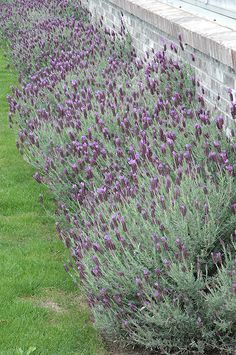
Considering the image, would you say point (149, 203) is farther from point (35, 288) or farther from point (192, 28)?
point (192, 28)

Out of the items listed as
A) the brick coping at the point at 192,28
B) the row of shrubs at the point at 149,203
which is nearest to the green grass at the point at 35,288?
the row of shrubs at the point at 149,203

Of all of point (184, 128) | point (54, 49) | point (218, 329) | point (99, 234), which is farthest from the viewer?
point (54, 49)

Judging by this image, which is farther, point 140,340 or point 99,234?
point 99,234

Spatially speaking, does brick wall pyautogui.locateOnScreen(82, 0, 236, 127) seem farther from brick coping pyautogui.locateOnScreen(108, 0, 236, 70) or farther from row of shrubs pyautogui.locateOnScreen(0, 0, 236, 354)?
row of shrubs pyautogui.locateOnScreen(0, 0, 236, 354)

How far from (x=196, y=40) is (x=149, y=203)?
2.48m

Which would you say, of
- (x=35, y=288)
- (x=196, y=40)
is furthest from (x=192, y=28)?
(x=35, y=288)

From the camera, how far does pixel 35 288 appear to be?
5336mm

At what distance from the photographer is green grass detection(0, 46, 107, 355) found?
4.53 metres

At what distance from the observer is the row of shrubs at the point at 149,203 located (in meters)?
4.03

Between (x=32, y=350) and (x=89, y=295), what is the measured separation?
49cm

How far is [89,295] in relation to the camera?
4516mm

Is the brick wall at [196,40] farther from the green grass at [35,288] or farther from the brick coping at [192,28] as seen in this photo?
the green grass at [35,288]

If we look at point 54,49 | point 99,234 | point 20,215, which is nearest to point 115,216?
point 99,234

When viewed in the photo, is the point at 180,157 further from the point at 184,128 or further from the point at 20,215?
the point at 20,215
